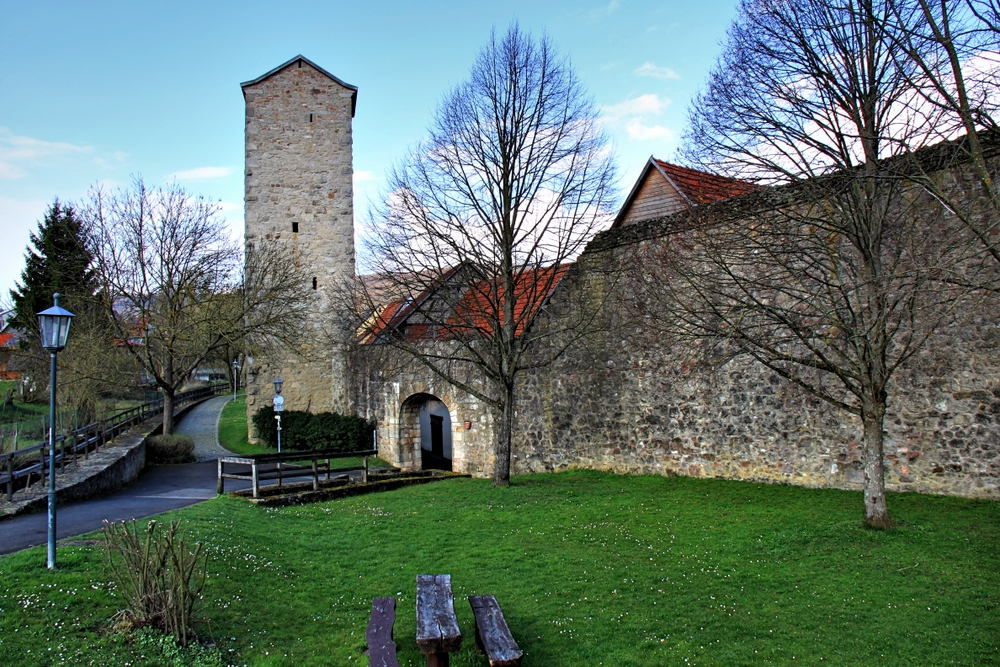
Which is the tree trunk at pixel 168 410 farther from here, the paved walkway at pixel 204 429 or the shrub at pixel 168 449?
the paved walkway at pixel 204 429

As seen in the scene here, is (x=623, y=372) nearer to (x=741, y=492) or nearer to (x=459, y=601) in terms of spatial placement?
(x=741, y=492)

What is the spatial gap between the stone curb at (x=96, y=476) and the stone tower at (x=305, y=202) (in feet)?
18.1

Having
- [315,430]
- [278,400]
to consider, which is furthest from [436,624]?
[278,400]

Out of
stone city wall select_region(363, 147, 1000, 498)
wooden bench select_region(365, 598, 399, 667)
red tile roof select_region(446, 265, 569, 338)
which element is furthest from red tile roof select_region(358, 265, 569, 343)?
wooden bench select_region(365, 598, 399, 667)

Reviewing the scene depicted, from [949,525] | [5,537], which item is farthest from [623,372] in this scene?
[5,537]

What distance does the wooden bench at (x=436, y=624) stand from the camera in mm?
4297

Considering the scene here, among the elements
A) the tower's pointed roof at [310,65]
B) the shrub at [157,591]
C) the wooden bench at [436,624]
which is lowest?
the wooden bench at [436,624]

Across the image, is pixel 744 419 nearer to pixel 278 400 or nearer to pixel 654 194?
pixel 654 194

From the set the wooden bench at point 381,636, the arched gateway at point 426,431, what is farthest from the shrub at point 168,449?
the wooden bench at point 381,636

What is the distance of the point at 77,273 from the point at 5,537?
714 inches

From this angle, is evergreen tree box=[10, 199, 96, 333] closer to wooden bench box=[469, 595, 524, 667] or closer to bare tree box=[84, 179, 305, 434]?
bare tree box=[84, 179, 305, 434]

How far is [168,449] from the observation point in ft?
63.3

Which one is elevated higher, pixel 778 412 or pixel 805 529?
pixel 778 412

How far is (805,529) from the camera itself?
781 centimetres
